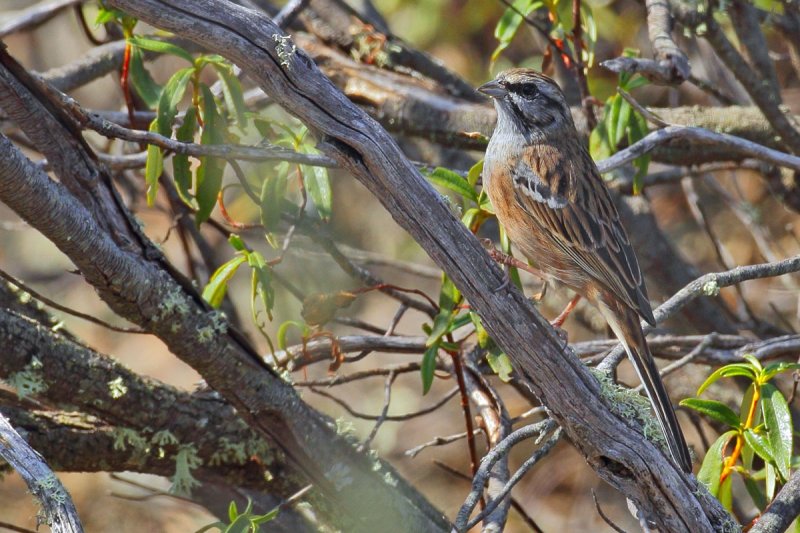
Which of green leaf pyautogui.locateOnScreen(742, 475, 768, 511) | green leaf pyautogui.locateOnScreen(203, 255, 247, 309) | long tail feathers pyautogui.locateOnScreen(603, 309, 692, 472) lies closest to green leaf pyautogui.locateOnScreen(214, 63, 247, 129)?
green leaf pyautogui.locateOnScreen(203, 255, 247, 309)

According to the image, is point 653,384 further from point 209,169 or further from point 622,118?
point 209,169

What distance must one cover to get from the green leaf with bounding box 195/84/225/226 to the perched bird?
0.91m

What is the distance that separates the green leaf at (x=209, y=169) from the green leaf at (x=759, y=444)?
1759 millimetres

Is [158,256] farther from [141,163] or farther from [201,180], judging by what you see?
[141,163]

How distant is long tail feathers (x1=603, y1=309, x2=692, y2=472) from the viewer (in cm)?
272

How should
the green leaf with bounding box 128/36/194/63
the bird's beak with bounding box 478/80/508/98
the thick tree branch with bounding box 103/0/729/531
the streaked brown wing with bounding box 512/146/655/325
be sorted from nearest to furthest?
the thick tree branch with bounding box 103/0/729/531, the green leaf with bounding box 128/36/194/63, the streaked brown wing with bounding box 512/146/655/325, the bird's beak with bounding box 478/80/508/98

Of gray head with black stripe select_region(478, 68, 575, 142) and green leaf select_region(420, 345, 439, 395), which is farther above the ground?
Answer: gray head with black stripe select_region(478, 68, 575, 142)

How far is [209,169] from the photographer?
3160mm

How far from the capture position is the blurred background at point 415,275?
579 cm

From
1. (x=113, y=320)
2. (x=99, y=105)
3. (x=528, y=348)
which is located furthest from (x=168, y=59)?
(x=528, y=348)

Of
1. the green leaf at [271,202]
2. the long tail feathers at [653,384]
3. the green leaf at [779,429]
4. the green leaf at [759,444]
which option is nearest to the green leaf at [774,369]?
the green leaf at [779,429]

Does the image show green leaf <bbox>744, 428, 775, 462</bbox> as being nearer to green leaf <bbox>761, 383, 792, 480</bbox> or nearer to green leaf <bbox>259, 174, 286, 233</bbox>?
green leaf <bbox>761, 383, 792, 480</bbox>

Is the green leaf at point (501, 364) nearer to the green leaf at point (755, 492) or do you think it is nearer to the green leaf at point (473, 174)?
the green leaf at point (473, 174)

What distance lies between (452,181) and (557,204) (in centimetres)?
73
